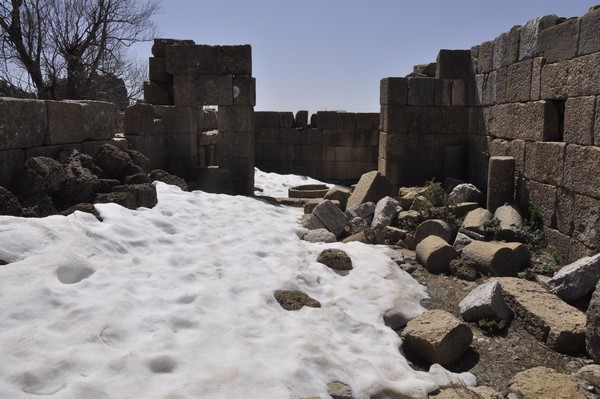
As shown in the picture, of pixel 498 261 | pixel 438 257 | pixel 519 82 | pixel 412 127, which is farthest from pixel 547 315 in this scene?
pixel 412 127

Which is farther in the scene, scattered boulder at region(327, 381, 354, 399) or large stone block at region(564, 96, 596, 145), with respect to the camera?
large stone block at region(564, 96, 596, 145)

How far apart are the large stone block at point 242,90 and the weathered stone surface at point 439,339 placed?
23.4 feet

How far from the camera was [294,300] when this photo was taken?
4.98 meters

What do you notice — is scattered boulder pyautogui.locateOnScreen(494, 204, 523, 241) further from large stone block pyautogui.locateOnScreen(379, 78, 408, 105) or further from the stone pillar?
large stone block pyautogui.locateOnScreen(379, 78, 408, 105)

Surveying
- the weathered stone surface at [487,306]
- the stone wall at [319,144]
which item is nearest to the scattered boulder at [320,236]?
the weathered stone surface at [487,306]

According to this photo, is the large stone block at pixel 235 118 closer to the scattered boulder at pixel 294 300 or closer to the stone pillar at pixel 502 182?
the stone pillar at pixel 502 182

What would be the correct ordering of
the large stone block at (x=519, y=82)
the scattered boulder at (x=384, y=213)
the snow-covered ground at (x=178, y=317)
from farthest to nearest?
the scattered boulder at (x=384, y=213)
the large stone block at (x=519, y=82)
the snow-covered ground at (x=178, y=317)

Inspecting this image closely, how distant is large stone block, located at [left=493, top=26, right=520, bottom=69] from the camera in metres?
8.34

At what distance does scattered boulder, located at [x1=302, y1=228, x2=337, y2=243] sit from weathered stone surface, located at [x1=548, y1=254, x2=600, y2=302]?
2897mm

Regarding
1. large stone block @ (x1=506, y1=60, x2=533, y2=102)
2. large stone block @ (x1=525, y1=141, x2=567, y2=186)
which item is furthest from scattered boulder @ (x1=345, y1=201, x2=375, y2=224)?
large stone block @ (x1=506, y1=60, x2=533, y2=102)

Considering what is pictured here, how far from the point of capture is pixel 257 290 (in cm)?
504

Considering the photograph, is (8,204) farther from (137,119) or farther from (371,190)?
(371,190)

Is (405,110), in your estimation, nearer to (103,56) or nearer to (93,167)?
(93,167)

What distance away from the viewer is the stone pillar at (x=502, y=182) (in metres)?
8.14
